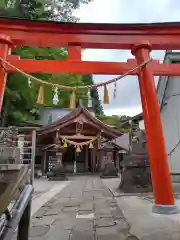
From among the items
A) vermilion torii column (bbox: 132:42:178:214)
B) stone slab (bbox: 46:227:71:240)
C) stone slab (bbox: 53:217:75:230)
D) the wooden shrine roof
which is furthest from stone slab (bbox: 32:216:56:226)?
the wooden shrine roof

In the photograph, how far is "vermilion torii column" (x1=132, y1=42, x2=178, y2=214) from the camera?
12.9 feet

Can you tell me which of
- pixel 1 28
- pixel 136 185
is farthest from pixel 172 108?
pixel 1 28

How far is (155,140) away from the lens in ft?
14.0

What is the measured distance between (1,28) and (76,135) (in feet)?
43.0

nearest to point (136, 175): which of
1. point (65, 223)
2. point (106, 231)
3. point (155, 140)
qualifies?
point (155, 140)

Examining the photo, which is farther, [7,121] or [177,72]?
[7,121]

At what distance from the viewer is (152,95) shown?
4551mm

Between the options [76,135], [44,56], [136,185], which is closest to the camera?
[136,185]

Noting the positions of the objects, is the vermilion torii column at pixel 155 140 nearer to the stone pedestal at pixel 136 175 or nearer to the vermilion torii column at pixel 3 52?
the vermilion torii column at pixel 3 52

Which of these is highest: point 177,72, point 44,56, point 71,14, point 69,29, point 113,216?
point 71,14

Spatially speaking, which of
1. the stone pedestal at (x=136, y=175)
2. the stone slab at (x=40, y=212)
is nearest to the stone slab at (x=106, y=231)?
the stone slab at (x=40, y=212)

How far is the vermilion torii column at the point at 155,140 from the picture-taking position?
3930 millimetres

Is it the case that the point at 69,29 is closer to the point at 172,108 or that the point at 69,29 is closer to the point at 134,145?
the point at 134,145

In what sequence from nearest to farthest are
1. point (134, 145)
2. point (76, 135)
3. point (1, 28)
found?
point (1, 28), point (134, 145), point (76, 135)
